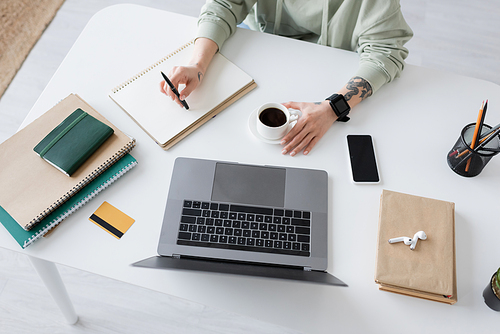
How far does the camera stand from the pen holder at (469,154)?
0.81 metres

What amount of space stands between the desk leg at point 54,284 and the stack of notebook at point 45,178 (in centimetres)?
10

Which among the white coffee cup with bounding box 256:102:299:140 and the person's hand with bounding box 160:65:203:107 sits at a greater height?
the person's hand with bounding box 160:65:203:107

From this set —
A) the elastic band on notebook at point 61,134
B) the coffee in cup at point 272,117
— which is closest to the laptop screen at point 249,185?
the coffee in cup at point 272,117

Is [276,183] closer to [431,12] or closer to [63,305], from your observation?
[63,305]

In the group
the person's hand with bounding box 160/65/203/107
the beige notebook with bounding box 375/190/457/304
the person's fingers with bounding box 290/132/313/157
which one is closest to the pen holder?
the beige notebook with bounding box 375/190/457/304

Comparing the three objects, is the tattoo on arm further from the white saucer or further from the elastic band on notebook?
the elastic band on notebook

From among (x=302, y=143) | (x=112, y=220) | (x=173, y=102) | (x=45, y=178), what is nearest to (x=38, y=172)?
(x=45, y=178)

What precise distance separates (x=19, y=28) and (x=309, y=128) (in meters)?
2.00

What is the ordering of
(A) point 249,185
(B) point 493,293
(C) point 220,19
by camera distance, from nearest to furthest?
(B) point 493,293
(A) point 249,185
(C) point 220,19

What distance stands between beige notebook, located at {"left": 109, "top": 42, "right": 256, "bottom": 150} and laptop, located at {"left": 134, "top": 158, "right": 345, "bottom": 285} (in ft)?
0.35

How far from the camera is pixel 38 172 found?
79 centimetres

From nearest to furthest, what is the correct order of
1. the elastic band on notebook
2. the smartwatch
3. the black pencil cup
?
the black pencil cup → the elastic band on notebook → the smartwatch

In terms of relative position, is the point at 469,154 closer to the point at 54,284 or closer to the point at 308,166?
the point at 308,166

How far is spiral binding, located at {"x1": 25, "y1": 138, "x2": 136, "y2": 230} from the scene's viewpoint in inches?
29.2
